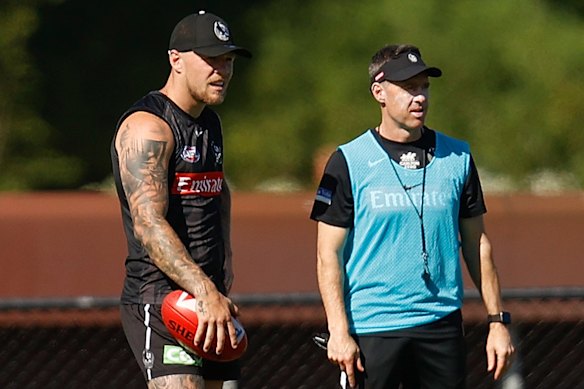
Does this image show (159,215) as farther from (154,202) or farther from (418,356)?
(418,356)

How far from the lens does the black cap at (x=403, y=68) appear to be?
4.96 m

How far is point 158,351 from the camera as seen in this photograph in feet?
15.9

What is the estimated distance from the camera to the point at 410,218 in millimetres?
4941

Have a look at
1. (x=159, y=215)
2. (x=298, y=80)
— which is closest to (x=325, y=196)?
(x=159, y=215)

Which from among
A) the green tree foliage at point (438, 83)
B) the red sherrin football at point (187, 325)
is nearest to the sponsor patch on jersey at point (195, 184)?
the red sherrin football at point (187, 325)

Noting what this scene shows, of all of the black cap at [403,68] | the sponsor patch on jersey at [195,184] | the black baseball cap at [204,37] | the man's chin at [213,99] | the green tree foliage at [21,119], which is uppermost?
the black baseball cap at [204,37]

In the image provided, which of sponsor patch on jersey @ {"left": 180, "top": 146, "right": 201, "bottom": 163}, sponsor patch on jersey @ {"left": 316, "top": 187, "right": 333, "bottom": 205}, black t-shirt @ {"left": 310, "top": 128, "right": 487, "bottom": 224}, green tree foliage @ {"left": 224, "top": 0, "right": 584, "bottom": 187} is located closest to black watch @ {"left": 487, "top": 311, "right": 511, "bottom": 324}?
black t-shirt @ {"left": 310, "top": 128, "right": 487, "bottom": 224}

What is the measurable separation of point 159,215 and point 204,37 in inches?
28.6

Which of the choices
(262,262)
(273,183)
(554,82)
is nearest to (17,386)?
(262,262)

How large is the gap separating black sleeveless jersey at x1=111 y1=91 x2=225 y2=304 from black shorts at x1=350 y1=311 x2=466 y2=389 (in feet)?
2.32

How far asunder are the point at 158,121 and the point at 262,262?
9.50 feet

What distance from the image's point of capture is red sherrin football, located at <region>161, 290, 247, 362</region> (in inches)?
182

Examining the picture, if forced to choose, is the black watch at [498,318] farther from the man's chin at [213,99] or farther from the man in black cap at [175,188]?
the man's chin at [213,99]

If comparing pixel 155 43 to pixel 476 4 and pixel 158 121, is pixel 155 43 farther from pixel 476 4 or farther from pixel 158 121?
pixel 158 121
